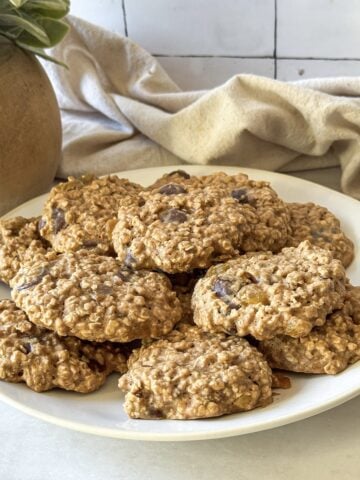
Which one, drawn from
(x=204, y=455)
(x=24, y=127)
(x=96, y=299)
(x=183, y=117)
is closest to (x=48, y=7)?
(x=24, y=127)

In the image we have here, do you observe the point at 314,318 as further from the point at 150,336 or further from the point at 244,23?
the point at 244,23

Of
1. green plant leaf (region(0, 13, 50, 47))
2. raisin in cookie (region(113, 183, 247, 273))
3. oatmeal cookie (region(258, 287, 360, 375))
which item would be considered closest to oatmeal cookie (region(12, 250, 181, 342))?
raisin in cookie (region(113, 183, 247, 273))

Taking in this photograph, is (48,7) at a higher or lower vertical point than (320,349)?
higher

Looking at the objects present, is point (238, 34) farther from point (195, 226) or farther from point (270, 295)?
point (270, 295)

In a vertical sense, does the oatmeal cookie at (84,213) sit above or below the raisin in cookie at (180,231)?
below

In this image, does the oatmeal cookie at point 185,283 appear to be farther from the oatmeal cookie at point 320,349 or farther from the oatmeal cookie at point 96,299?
the oatmeal cookie at point 320,349

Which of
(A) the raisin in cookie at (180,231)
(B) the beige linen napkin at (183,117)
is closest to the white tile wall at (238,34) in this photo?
(B) the beige linen napkin at (183,117)

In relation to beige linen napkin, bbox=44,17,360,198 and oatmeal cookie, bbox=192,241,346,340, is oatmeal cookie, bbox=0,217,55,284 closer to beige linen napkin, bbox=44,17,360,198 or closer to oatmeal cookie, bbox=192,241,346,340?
oatmeal cookie, bbox=192,241,346,340
